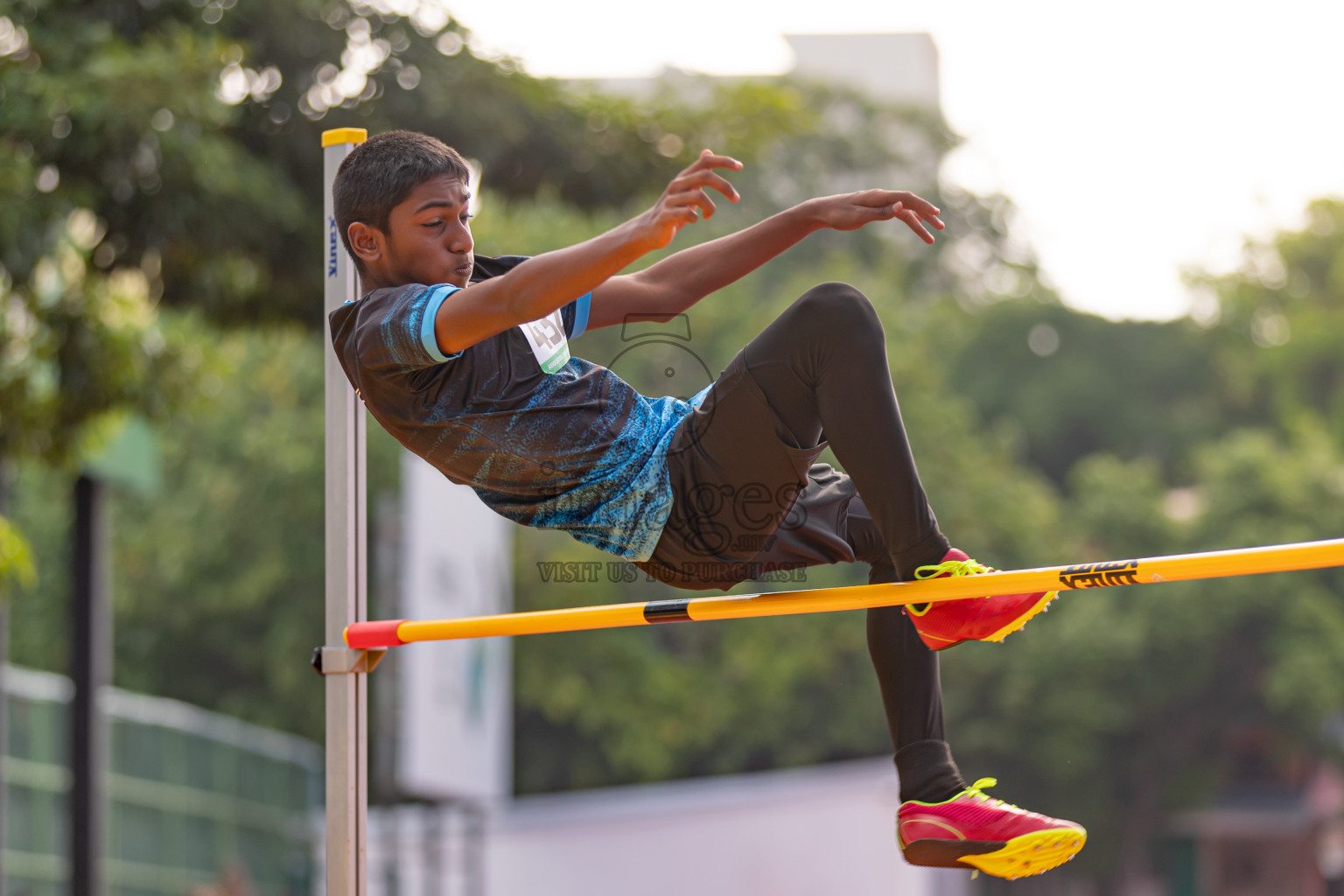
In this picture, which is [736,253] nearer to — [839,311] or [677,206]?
[839,311]

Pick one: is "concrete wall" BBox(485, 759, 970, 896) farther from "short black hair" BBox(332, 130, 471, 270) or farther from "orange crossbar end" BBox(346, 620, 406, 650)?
"short black hair" BBox(332, 130, 471, 270)

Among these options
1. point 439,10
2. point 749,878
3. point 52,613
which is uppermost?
point 439,10

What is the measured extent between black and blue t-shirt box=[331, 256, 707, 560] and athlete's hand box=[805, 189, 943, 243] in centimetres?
50

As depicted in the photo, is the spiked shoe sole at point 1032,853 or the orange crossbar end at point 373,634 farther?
the orange crossbar end at point 373,634

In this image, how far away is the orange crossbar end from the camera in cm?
328

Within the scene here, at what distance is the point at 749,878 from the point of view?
617 inches

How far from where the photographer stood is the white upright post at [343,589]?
3363mm

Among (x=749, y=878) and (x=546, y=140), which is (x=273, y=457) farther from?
(x=546, y=140)

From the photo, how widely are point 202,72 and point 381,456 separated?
11.8m

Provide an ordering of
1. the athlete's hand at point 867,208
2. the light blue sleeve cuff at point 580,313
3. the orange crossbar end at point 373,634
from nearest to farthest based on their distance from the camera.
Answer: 1. the athlete's hand at point 867,208
2. the light blue sleeve cuff at point 580,313
3. the orange crossbar end at point 373,634

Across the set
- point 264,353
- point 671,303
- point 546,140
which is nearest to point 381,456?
point 264,353

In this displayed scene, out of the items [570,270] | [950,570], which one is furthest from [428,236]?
[950,570]

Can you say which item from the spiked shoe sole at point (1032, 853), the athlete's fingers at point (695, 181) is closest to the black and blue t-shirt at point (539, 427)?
Answer: the athlete's fingers at point (695, 181)

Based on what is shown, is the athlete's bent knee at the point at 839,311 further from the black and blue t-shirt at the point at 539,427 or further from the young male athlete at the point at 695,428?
the black and blue t-shirt at the point at 539,427
